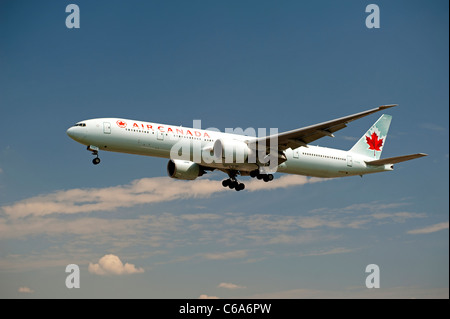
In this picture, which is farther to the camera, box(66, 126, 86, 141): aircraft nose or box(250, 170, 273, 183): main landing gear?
box(250, 170, 273, 183): main landing gear

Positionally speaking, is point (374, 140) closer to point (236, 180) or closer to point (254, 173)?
point (254, 173)

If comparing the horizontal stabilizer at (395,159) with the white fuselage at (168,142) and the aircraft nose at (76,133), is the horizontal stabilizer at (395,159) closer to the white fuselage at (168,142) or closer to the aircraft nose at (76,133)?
the white fuselage at (168,142)

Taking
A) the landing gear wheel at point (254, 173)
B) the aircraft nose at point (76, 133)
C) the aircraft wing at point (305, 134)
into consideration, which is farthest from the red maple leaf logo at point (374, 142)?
the aircraft nose at point (76, 133)

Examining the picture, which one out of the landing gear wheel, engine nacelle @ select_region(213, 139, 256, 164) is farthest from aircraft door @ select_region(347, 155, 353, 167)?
engine nacelle @ select_region(213, 139, 256, 164)

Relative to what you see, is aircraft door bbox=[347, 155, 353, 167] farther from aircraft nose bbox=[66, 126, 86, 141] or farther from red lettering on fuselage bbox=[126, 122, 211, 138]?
aircraft nose bbox=[66, 126, 86, 141]

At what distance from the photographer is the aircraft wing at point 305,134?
3363cm

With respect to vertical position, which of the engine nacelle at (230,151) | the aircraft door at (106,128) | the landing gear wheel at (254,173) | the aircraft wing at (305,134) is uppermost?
the aircraft door at (106,128)

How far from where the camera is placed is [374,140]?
1863 inches

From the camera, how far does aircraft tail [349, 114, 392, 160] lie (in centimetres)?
4575

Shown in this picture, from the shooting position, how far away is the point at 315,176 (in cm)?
4203

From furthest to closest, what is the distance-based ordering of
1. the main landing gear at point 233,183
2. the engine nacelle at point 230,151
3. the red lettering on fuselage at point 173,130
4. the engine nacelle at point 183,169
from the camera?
1. the main landing gear at point 233,183
2. the engine nacelle at point 183,169
3. the engine nacelle at point 230,151
4. the red lettering on fuselage at point 173,130

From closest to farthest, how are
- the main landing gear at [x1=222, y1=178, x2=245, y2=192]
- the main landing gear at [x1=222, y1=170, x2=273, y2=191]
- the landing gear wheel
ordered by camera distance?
the landing gear wheel < the main landing gear at [x1=222, y1=170, x2=273, y2=191] < the main landing gear at [x1=222, y1=178, x2=245, y2=192]

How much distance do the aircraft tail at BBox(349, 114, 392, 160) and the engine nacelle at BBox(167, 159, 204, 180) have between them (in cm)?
1402
